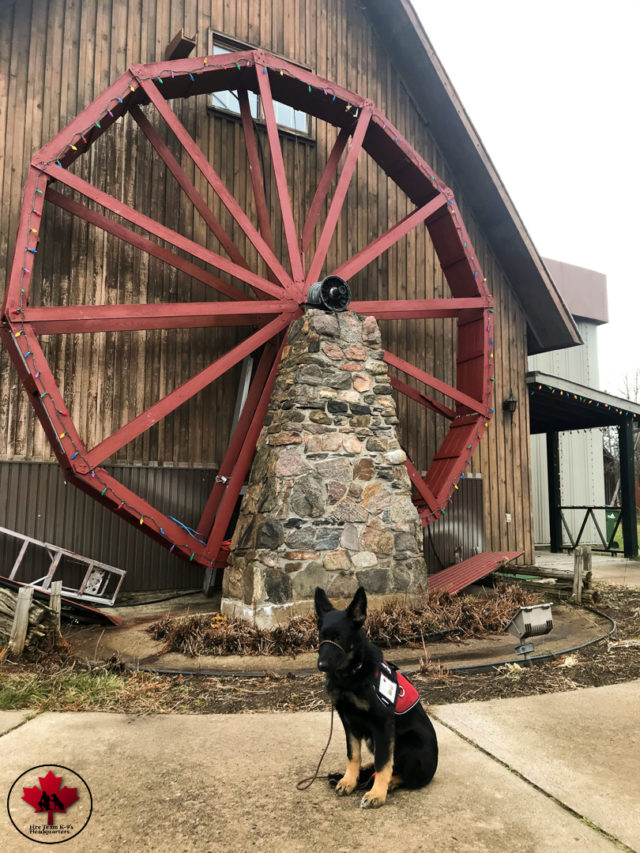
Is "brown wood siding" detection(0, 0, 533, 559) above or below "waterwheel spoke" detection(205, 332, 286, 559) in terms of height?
above

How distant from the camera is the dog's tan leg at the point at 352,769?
259cm

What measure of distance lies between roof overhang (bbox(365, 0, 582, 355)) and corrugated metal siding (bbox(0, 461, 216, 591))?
569cm

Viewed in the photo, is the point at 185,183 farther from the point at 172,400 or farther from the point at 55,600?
the point at 55,600

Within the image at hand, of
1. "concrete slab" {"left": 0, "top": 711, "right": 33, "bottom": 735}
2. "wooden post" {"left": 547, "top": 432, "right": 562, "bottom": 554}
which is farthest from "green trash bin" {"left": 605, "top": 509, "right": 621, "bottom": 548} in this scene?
"concrete slab" {"left": 0, "top": 711, "right": 33, "bottom": 735}

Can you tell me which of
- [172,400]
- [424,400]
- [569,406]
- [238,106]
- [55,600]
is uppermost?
[238,106]

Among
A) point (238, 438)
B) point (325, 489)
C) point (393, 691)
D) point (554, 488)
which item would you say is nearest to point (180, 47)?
point (238, 438)

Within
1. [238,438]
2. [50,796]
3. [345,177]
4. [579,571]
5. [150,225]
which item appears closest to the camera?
[50,796]

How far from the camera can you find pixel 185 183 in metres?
7.39

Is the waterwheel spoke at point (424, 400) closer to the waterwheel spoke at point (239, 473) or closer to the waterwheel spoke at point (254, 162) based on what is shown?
the waterwheel spoke at point (239, 473)

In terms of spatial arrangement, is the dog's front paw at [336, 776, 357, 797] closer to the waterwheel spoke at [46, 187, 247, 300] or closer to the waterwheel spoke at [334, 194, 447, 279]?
the waterwheel spoke at [334, 194, 447, 279]

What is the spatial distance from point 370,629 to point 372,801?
3.04 metres

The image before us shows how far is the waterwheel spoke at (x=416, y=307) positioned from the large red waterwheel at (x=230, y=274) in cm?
2

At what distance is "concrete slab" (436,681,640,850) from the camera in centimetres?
252

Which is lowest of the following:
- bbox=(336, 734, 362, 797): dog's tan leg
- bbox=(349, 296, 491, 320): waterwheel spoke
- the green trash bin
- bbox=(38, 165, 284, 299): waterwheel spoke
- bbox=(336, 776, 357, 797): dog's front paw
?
bbox=(336, 776, 357, 797): dog's front paw
